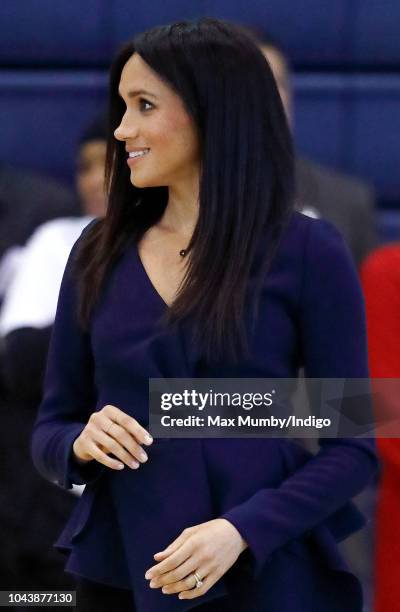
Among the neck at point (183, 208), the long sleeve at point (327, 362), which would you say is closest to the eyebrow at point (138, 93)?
the neck at point (183, 208)

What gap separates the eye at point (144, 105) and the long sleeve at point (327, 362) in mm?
207

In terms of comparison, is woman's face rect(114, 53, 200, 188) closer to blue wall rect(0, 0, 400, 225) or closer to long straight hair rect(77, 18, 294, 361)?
long straight hair rect(77, 18, 294, 361)

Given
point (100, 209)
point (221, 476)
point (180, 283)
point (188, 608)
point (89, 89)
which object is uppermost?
point (89, 89)

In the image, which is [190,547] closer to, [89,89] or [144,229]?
[144,229]

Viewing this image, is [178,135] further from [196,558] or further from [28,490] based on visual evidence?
[28,490]

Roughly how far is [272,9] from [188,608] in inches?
84.5

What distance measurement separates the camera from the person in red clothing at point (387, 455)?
4.89 ft

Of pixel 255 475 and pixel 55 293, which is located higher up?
pixel 55 293

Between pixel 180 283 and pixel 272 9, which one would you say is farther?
pixel 272 9

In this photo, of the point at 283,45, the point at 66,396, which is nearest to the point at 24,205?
the point at 283,45

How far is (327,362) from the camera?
1.27m

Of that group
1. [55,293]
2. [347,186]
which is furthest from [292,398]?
[347,186]

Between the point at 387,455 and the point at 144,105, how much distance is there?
51cm

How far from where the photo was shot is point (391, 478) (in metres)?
1.50
